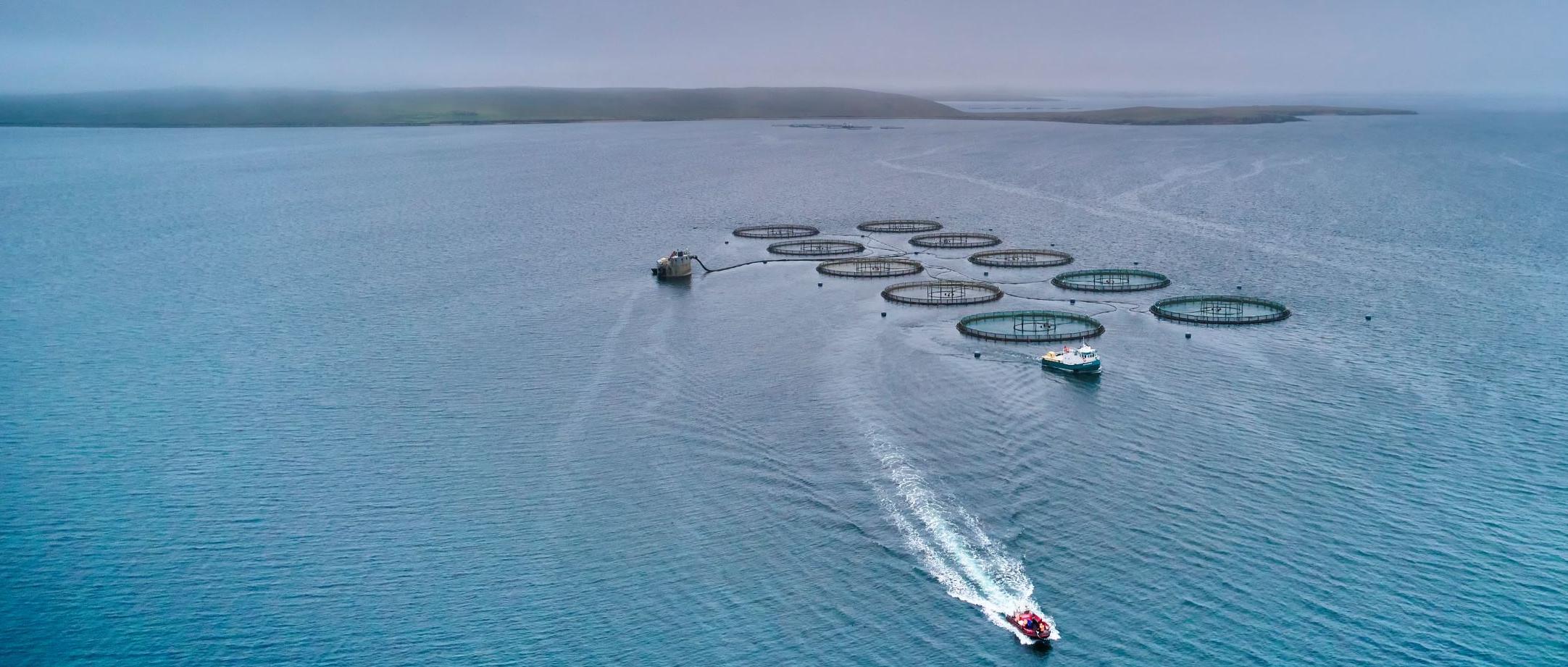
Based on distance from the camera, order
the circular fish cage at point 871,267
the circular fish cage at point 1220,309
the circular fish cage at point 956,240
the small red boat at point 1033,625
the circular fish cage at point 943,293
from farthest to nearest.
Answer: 1. the circular fish cage at point 956,240
2. the circular fish cage at point 871,267
3. the circular fish cage at point 943,293
4. the circular fish cage at point 1220,309
5. the small red boat at point 1033,625

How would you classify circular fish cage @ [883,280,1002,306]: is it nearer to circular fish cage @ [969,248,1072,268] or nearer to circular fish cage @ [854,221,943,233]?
circular fish cage @ [969,248,1072,268]

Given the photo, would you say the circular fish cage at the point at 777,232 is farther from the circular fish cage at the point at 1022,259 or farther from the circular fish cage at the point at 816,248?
the circular fish cage at the point at 1022,259

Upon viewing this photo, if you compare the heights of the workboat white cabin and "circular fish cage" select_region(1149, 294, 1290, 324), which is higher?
the workboat white cabin

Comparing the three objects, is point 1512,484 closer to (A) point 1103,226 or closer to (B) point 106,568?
(B) point 106,568

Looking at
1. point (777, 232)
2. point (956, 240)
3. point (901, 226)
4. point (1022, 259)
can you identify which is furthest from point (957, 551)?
point (777, 232)

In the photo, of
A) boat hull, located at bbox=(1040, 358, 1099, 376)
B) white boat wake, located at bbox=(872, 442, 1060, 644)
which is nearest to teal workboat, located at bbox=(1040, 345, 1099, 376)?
boat hull, located at bbox=(1040, 358, 1099, 376)

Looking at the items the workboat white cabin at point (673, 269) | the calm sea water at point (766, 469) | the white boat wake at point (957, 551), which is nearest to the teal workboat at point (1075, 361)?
the calm sea water at point (766, 469)

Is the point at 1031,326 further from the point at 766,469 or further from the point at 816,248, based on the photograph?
the point at 816,248
